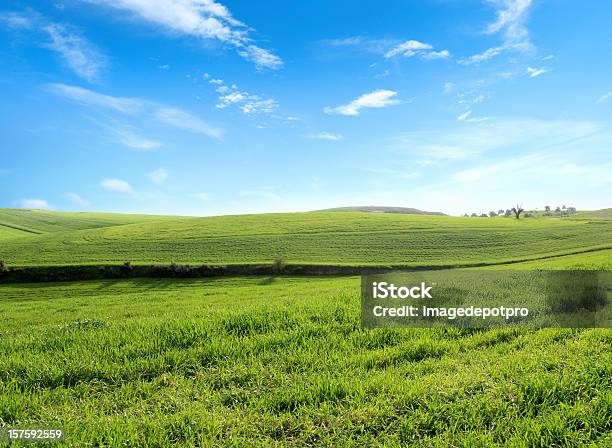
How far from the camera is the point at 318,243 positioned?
6203 cm

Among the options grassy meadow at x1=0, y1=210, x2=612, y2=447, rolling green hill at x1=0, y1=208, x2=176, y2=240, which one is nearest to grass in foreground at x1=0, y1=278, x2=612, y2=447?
grassy meadow at x1=0, y1=210, x2=612, y2=447

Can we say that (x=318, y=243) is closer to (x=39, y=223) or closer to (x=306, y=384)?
(x=306, y=384)

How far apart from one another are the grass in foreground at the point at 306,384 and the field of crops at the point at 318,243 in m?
45.3

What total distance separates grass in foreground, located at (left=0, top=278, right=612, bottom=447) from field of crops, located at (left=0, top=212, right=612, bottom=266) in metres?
45.3

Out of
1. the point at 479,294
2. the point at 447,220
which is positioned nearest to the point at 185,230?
the point at 447,220

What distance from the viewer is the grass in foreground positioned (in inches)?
128

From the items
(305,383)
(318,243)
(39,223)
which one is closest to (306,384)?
(305,383)

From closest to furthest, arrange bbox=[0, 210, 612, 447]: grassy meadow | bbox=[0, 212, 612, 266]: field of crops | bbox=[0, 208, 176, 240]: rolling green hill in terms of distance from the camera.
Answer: bbox=[0, 210, 612, 447]: grassy meadow < bbox=[0, 212, 612, 266]: field of crops < bbox=[0, 208, 176, 240]: rolling green hill

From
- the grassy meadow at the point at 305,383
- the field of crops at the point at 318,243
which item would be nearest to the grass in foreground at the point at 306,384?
the grassy meadow at the point at 305,383

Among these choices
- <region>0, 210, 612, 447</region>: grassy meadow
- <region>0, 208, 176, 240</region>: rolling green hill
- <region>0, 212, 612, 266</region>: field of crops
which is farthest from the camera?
<region>0, 208, 176, 240</region>: rolling green hill

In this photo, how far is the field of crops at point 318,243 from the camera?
53.1 metres

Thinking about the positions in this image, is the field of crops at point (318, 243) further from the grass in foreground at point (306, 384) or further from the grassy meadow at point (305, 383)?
the grass in foreground at point (306, 384)

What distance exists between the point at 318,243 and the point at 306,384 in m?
58.1

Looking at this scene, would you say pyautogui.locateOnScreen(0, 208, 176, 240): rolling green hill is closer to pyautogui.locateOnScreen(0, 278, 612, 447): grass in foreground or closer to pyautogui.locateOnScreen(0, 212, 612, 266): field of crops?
pyautogui.locateOnScreen(0, 212, 612, 266): field of crops
